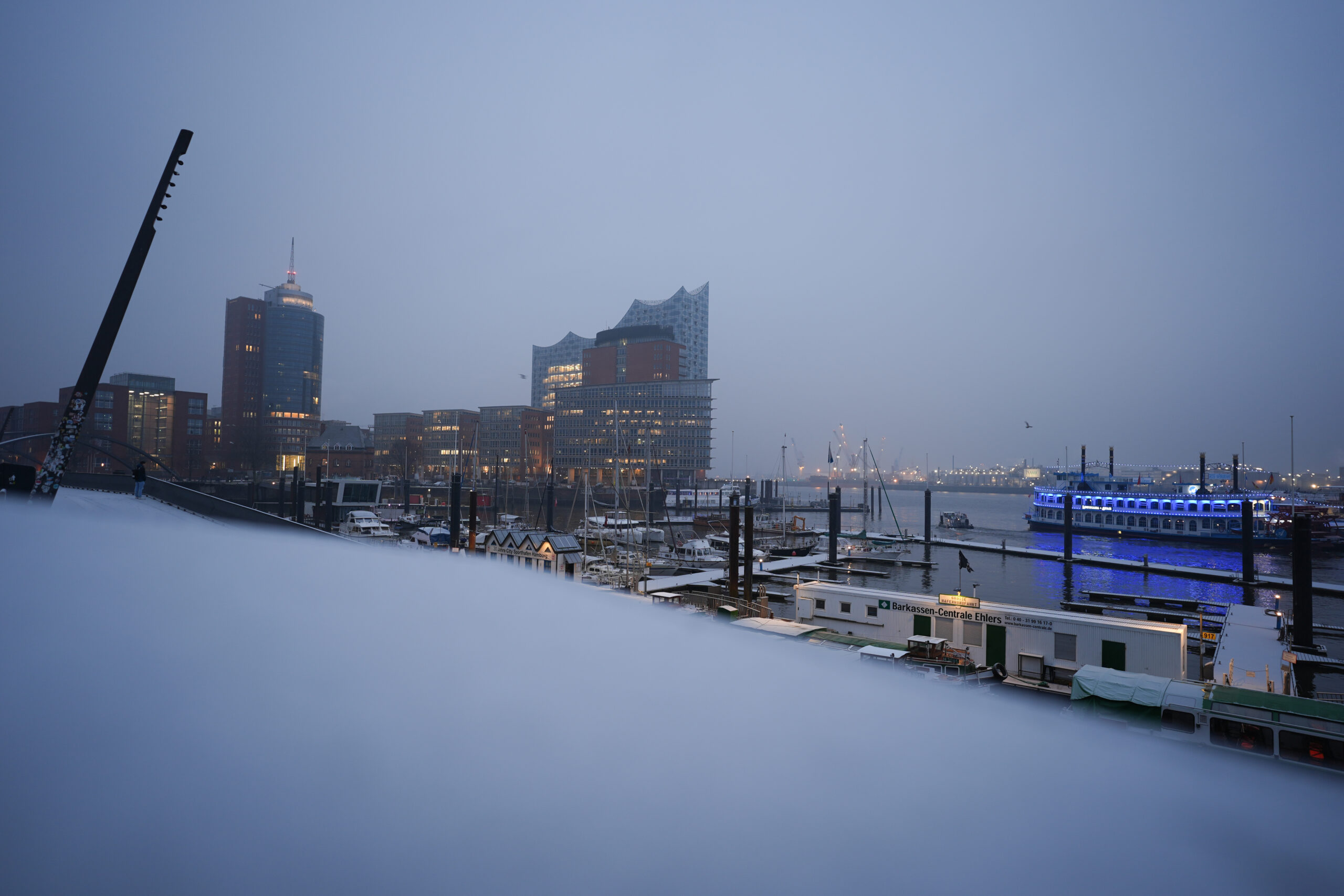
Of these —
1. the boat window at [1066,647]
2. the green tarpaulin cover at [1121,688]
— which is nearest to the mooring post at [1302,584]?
the boat window at [1066,647]

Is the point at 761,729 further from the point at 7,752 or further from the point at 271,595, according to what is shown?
the point at 271,595

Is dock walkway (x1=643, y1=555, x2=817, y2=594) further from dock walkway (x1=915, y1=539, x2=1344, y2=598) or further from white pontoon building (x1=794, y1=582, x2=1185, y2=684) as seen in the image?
dock walkway (x1=915, y1=539, x2=1344, y2=598)

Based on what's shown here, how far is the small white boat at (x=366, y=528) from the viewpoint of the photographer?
26.2 meters

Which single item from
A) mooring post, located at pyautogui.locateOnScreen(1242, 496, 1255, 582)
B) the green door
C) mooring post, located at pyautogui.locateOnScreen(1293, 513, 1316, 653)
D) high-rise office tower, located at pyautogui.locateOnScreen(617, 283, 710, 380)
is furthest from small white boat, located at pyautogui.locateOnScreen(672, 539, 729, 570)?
high-rise office tower, located at pyautogui.locateOnScreen(617, 283, 710, 380)

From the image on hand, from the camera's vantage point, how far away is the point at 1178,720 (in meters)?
8.70

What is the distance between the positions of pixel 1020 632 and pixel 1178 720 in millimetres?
4190

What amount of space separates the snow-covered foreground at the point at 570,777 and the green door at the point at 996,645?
44.8 ft

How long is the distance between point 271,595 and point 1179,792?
205 centimetres

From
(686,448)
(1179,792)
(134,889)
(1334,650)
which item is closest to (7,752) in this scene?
(134,889)

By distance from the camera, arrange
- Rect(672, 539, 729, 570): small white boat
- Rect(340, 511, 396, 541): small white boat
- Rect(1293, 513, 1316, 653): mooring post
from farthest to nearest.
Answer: Rect(672, 539, 729, 570): small white boat < Rect(340, 511, 396, 541): small white boat < Rect(1293, 513, 1316, 653): mooring post

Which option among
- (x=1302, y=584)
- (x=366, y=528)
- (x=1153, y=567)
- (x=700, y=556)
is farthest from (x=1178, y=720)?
(x=366, y=528)

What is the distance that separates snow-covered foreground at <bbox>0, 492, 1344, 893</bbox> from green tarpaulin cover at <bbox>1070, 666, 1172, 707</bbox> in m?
9.68

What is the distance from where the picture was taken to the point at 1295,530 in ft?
55.5

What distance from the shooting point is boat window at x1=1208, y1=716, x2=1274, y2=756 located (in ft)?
25.8
